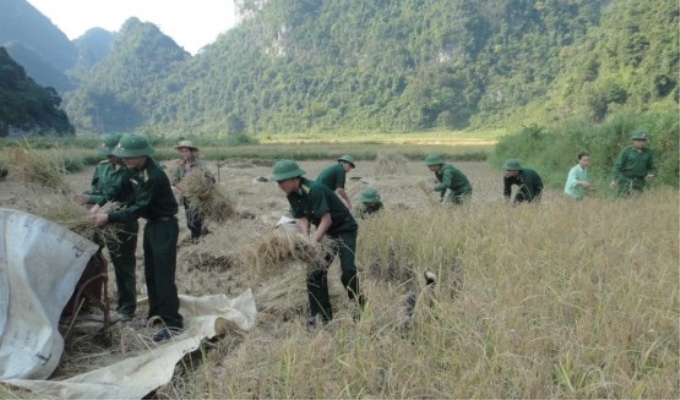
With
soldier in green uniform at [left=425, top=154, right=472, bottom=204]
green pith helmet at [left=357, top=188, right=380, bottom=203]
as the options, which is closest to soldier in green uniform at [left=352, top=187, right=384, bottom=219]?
green pith helmet at [left=357, top=188, right=380, bottom=203]

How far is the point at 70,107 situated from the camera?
228 ft

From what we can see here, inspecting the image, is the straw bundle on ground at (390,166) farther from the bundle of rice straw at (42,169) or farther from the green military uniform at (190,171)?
the bundle of rice straw at (42,169)

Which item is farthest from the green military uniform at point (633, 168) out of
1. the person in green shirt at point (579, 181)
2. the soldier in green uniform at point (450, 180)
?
the soldier in green uniform at point (450, 180)

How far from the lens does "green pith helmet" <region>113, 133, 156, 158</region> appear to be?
407cm

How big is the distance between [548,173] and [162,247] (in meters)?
14.1

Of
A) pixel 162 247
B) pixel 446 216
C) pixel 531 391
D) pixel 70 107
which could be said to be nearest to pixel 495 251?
pixel 446 216

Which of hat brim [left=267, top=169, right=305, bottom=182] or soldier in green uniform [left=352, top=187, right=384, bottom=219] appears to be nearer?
hat brim [left=267, top=169, right=305, bottom=182]

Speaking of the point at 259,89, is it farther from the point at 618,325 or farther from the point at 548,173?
the point at 618,325

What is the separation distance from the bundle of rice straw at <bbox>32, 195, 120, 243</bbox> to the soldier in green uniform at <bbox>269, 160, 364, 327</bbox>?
4.07 feet

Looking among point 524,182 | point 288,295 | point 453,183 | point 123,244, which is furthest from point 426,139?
point 123,244

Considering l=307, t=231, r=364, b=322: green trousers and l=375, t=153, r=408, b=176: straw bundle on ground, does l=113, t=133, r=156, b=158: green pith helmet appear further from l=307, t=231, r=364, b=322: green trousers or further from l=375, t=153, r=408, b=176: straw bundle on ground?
l=375, t=153, r=408, b=176: straw bundle on ground

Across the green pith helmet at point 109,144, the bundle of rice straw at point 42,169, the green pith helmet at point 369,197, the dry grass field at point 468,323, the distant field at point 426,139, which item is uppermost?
the green pith helmet at point 109,144

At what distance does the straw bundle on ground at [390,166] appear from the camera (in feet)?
62.3

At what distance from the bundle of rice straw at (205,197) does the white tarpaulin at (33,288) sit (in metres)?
2.85
